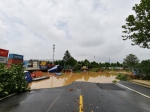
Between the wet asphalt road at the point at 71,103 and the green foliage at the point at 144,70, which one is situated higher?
the green foliage at the point at 144,70

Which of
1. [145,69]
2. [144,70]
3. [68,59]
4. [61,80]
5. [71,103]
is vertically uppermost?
[68,59]

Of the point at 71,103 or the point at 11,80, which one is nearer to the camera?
the point at 71,103

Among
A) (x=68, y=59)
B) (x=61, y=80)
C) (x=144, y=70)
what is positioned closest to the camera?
(x=144, y=70)

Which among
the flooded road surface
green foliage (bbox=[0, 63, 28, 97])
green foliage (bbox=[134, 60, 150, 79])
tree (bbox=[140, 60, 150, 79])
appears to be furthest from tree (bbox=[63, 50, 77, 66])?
green foliage (bbox=[0, 63, 28, 97])

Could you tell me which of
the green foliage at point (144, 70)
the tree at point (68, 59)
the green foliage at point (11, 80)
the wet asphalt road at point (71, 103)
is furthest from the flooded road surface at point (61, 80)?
the tree at point (68, 59)

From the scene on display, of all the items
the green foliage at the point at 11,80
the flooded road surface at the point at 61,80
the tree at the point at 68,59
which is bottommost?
the flooded road surface at the point at 61,80

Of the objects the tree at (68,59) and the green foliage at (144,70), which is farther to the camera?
the tree at (68,59)

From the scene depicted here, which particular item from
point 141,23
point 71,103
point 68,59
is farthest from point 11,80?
point 68,59

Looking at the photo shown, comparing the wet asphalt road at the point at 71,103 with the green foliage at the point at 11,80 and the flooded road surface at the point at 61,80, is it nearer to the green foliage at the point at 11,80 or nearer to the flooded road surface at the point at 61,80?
the green foliage at the point at 11,80

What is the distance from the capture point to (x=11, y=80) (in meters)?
9.93

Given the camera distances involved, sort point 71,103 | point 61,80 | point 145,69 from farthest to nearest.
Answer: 1. point 61,80
2. point 145,69
3. point 71,103

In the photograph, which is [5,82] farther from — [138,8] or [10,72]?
[138,8]

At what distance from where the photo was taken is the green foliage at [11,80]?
30.4 feet

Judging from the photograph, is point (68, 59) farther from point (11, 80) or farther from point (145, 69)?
point (11, 80)
